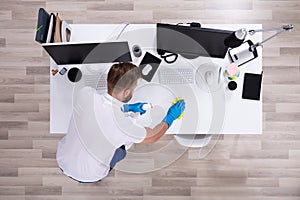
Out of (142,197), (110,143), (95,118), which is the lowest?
(142,197)

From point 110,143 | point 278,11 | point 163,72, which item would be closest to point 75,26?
point 163,72

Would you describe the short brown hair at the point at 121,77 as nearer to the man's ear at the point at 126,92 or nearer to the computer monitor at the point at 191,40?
the man's ear at the point at 126,92

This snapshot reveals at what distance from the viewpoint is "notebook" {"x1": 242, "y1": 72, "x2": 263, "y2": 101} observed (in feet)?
7.38

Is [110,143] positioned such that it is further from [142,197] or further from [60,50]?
[142,197]

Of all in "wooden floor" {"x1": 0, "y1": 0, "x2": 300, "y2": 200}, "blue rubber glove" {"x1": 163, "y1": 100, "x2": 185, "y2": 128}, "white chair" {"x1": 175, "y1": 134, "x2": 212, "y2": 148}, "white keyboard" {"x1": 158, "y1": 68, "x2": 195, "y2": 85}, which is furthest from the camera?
"wooden floor" {"x1": 0, "y1": 0, "x2": 300, "y2": 200}

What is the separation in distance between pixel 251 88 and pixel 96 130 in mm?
1026

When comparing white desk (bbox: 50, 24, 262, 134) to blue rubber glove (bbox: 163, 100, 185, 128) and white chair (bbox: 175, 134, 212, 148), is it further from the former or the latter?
white chair (bbox: 175, 134, 212, 148)

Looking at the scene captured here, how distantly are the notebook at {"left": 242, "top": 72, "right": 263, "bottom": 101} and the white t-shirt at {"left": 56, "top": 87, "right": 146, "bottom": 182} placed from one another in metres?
0.73

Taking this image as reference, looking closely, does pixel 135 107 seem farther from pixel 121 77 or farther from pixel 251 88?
pixel 251 88

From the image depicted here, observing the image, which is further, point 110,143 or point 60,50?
point 60,50

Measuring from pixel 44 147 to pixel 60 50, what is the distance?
3.86 ft

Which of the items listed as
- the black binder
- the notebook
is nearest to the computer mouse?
the notebook

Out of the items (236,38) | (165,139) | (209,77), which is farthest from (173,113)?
(165,139)

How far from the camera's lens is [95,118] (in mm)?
1805
